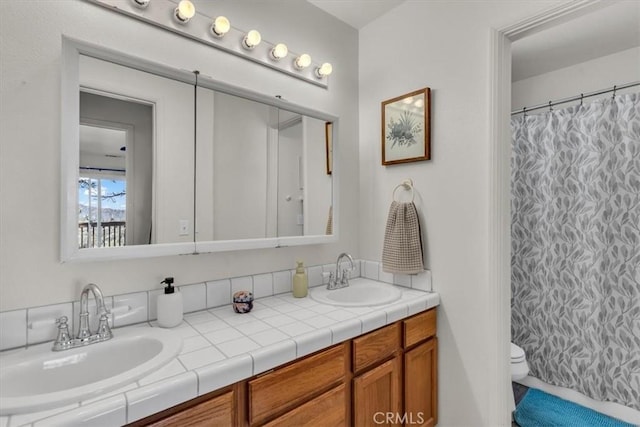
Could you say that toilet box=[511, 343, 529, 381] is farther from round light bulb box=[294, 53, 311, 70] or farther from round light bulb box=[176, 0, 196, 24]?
round light bulb box=[176, 0, 196, 24]

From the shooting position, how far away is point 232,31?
1.43 metres

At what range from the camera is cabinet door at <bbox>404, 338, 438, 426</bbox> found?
56.9 inches

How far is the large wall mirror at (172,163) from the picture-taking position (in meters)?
1.06

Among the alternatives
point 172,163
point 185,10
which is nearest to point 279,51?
point 185,10

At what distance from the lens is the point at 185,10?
1247 millimetres

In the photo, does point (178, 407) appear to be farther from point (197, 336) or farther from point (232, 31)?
point (232, 31)

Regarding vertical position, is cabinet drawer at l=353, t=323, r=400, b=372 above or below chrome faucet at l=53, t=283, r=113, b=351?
below

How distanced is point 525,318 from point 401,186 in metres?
1.47

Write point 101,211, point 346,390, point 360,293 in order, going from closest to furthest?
point 101,211
point 346,390
point 360,293

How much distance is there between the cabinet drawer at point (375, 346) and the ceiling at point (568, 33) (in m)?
1.79

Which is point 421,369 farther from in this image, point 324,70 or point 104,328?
point 324,70

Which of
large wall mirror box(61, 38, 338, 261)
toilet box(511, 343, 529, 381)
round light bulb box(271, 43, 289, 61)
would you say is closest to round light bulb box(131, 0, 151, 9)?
large wall mirror box(61, 38, 338, 261)

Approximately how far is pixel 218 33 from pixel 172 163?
0.63m

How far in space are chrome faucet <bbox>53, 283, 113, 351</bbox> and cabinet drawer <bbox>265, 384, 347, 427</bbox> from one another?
62cm
